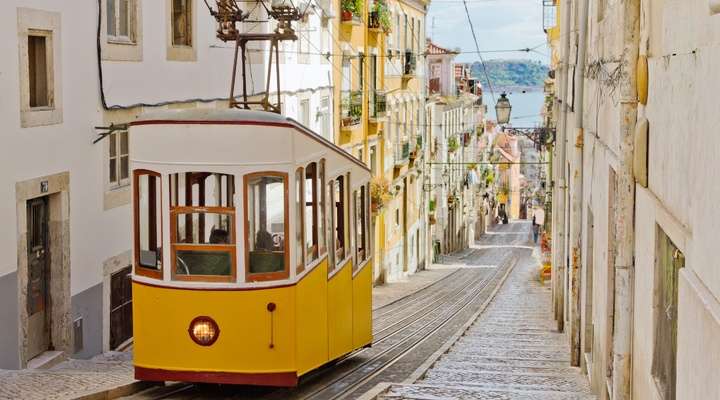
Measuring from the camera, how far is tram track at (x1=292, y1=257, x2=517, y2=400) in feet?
37.6

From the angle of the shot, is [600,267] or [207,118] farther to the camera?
[600,267]

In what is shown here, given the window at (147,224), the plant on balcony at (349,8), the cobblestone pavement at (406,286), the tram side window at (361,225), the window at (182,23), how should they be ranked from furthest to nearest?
the plant on balcony at (349,8)
the cobblestone pavement at (406,286)
the window at (182,23)
the tram side window at (361,225)
the window at (147,224)

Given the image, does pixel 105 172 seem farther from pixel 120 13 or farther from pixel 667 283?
pixel 667 283

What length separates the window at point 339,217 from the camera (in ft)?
38.0

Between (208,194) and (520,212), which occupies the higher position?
(208,194)

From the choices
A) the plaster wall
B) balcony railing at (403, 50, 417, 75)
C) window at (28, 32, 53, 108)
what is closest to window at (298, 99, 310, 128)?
window at (28, 32, 53, 108)

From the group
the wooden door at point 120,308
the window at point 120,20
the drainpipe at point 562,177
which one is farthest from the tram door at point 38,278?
the drainpipe at point 562,177

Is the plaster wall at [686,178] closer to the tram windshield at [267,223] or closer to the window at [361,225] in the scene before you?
the tram windshield at [267,223]

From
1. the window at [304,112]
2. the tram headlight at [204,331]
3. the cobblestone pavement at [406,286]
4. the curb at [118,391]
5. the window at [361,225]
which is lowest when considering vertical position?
the cobblestone pavement at [406,286]

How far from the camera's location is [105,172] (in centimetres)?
1450

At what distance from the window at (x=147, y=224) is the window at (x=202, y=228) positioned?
0.17m

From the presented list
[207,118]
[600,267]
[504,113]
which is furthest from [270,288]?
[504,113]

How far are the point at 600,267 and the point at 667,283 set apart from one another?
4649 millimetres

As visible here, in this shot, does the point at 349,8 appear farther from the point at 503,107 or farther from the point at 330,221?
the point at 330,221
